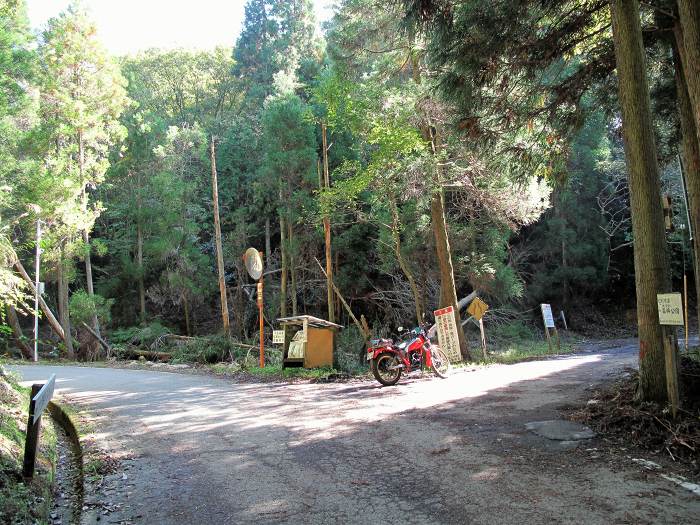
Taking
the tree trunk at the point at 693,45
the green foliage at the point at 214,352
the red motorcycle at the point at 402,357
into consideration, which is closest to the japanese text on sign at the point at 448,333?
the red motorcycle at the point at 402,357

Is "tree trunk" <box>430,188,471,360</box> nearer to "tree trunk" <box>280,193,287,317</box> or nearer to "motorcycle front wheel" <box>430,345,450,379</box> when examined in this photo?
"motorcycle front wheel" <box>430,345,450,379</box>

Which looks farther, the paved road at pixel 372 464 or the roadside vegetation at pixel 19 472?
the paved road at pixel 372 464

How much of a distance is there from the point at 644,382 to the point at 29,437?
654 centimetres

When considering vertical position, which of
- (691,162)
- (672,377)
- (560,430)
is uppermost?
(691,162)

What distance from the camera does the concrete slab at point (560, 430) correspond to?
5.65 m

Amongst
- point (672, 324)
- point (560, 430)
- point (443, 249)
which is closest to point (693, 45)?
point (672, 324)

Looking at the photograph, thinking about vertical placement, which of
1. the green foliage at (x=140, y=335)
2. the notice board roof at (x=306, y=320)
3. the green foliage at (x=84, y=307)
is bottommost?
the green foliage at (x=140, y=335)

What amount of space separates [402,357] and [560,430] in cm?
453

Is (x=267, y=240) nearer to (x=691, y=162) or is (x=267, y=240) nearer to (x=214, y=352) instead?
(x=214, y=352)

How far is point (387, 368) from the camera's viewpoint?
10.1 meters

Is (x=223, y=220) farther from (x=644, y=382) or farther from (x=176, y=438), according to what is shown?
(x=644, y=382)

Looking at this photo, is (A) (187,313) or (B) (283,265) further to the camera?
(A) (187,313)

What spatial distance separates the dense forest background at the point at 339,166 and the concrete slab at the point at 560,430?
4493 mm

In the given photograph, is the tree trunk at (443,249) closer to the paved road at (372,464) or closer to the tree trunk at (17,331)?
the paved road at (372,464)
